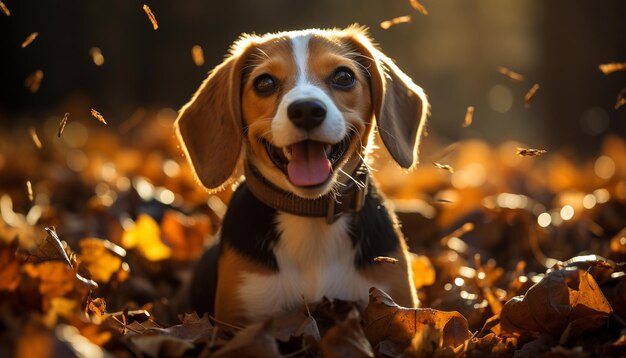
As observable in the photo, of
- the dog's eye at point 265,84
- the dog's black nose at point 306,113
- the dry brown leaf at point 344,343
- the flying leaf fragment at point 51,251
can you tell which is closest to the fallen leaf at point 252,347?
the dry brown leaf at point 344,343

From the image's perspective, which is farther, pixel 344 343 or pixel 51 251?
pixel 51 251

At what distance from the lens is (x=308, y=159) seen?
3.19 m

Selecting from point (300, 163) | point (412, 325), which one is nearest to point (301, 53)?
point (300, 163)

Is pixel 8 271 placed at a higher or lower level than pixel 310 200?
higher

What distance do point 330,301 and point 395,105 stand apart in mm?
1038

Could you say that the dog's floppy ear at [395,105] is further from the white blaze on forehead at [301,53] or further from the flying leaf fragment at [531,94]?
the flying leaf fragment at [531,94]

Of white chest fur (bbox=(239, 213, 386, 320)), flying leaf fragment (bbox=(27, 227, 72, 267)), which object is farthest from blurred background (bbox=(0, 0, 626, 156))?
flying leaf fragment (bbox=(27, 227, 72, 267))

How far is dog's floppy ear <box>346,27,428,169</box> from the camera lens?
349 cm

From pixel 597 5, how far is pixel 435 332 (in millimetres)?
8404

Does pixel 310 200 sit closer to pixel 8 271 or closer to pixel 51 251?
pixel 51 251

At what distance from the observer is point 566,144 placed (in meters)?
10.4

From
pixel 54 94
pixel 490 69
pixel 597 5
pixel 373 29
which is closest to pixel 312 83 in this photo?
pixel 597 5

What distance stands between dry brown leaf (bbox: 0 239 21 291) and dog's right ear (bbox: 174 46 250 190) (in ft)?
3.93

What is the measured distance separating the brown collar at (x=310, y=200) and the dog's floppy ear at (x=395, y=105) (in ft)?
0.81
